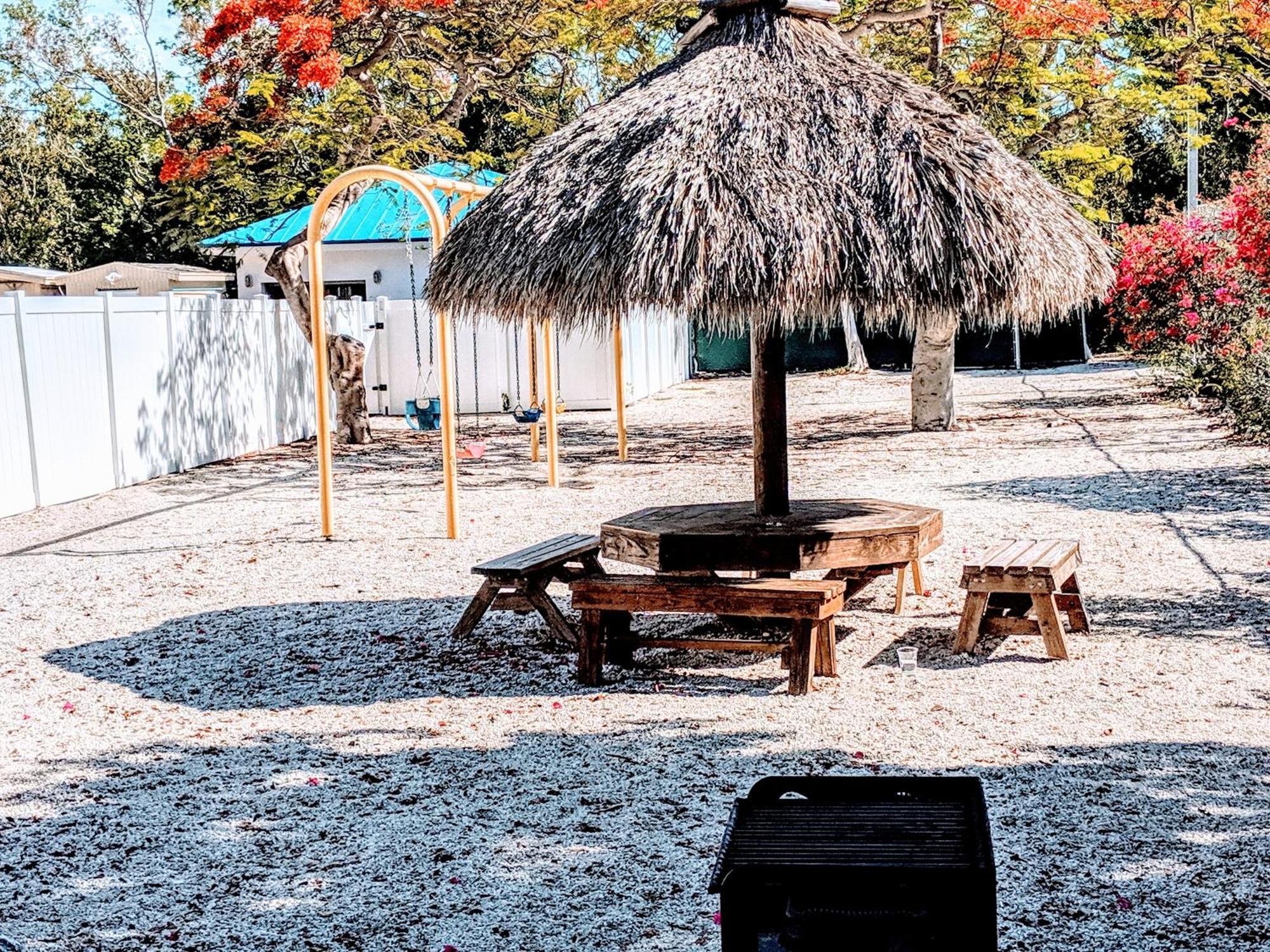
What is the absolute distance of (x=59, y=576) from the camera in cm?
1045

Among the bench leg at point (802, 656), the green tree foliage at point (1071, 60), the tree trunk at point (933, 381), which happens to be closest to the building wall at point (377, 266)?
the green tree foliage at point (1071, 60)

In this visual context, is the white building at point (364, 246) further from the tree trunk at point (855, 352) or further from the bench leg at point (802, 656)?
the bench leg at point (802, 656)

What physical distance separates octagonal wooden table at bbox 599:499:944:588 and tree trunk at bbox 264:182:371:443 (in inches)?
479

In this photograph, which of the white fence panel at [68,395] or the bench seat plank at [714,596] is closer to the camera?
the bench seat plank at [714,596]

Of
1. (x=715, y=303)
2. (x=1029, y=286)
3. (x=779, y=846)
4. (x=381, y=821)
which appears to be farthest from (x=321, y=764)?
(x=1029, y=286)

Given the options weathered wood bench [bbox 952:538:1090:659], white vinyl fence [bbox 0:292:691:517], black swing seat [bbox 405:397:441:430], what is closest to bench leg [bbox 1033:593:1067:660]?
weathered wood bench [bbox 952:538:1090:659]

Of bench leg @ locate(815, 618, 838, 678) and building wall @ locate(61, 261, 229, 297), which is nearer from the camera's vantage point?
bench leg @ locate(815, 618, 838, 678)

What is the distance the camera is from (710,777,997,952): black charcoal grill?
270 centimetres

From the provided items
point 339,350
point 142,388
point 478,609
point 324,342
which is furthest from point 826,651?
point 339,350

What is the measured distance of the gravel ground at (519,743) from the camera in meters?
4.43

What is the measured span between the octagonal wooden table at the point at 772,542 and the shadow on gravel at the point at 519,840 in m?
0.84

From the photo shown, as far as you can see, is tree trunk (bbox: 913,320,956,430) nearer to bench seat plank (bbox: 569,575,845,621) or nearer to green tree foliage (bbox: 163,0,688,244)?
green tree foliage (bbox: 163,0,688,244)

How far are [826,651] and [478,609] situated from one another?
199 centimetres

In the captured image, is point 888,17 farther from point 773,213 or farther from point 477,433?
point 773,213
